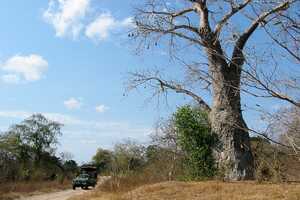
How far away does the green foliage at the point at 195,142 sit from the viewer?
17.3 m

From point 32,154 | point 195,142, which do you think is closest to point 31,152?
point 32,154

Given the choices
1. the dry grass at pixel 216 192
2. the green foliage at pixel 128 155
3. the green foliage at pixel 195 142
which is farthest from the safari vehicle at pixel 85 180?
the dry grass at pixel 216 192

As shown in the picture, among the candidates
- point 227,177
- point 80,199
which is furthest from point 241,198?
point 80,199

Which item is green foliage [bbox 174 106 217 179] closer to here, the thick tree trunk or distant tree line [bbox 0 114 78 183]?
the thick tree trunk

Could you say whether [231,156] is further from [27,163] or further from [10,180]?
[27,163]

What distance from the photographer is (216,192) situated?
13211mm

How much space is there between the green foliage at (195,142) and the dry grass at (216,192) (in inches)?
86.9

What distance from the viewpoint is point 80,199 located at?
19656 mm

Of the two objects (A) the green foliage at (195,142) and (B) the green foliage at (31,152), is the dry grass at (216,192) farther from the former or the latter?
(B) the green foliage at (31,152)

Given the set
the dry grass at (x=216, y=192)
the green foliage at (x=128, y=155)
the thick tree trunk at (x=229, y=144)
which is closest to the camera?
the dry grass at (x=216, y=192)

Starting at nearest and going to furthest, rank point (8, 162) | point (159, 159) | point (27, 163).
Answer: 1. point (159, 159)
2. point (8, 162)
3. point (27, 163)

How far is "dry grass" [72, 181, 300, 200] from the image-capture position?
11.9 m

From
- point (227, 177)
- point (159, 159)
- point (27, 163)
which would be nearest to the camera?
point (227, 177)

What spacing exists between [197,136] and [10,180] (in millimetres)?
29927
